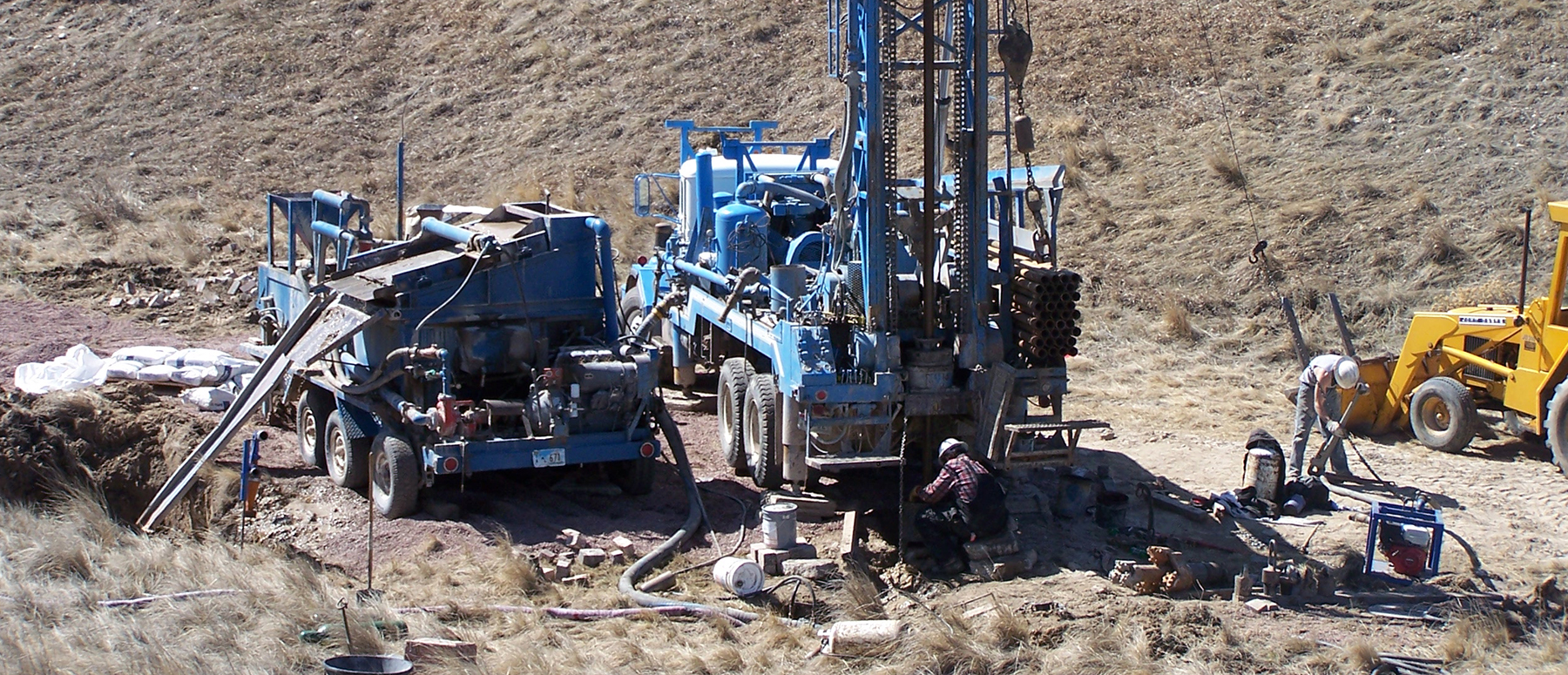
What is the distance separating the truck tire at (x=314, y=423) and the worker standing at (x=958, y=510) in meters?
5.16

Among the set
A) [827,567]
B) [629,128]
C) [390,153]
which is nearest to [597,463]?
[827,567]

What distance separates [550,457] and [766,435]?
175cm

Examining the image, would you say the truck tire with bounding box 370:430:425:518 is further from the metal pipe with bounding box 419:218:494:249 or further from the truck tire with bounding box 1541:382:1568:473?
the truck tire with bounding box 1541:382:1568:473

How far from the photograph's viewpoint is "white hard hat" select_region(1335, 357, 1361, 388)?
11.3 metres

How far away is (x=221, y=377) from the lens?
45.5 feet

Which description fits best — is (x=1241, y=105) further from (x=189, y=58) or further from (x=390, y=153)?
(x=189, y=58)

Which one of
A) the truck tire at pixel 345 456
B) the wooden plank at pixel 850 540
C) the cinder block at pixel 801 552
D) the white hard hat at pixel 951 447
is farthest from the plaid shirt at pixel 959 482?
the truck tire at pixel 345 456

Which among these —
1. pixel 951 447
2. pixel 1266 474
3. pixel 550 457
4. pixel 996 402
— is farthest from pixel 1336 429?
pixel 550 457

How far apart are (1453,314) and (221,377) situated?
37.1ft

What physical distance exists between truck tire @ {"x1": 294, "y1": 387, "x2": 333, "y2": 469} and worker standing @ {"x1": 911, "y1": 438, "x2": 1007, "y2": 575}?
16.9ft

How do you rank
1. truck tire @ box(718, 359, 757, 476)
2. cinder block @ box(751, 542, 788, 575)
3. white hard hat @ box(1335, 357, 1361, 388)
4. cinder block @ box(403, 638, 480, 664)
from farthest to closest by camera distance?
truck tire @ box(718, 359, 757, 476)
white hard hat @ box(1335, 357, 1361, 388)
cinder block @ box(751, 542, 788, 575)
cinder block @ box(403, 638, 480, 664)

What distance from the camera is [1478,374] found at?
13.4 m

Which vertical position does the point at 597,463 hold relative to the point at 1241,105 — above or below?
below

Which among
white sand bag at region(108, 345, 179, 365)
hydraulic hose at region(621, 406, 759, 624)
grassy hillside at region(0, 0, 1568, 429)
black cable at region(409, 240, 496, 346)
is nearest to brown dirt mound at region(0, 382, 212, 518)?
white sand bag at region(108, 345, 179, 365)
